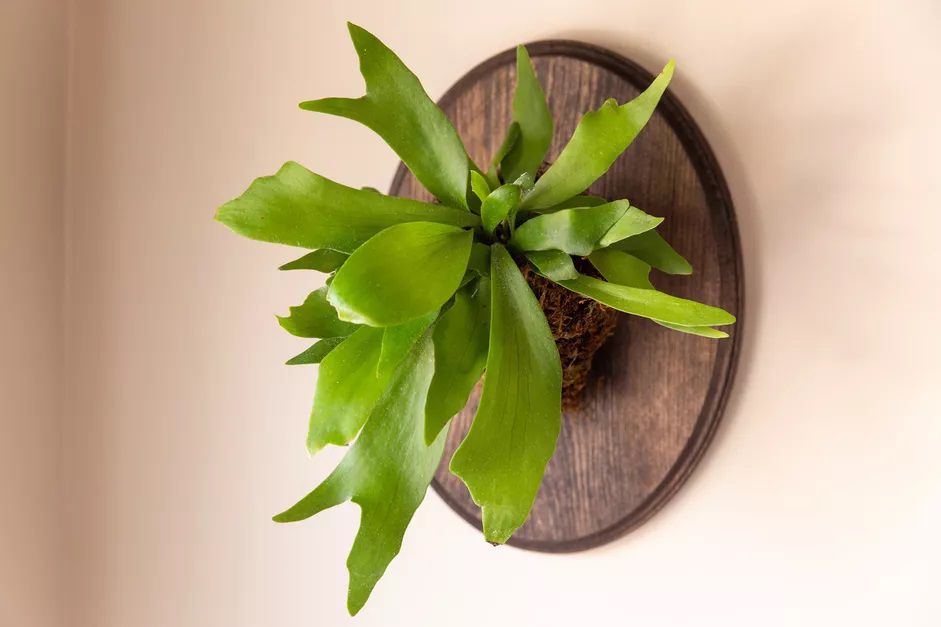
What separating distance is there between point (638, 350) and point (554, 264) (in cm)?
22

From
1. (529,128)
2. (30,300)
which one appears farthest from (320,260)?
(30,300)

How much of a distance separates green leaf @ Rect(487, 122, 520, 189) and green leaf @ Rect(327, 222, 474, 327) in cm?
18

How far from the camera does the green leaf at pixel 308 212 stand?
678mm

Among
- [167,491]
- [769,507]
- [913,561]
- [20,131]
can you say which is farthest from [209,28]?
[913,561]

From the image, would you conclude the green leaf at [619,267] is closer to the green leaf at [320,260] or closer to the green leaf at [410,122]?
the green leaf at [410,122]

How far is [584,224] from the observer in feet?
2.17

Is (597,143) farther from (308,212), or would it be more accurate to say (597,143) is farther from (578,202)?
(308,212)

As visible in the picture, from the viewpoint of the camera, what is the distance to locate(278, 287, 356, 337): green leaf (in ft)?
2.42

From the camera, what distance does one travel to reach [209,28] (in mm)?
1300

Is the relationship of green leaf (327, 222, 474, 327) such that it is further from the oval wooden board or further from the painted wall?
the painted wall

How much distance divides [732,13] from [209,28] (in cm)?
87

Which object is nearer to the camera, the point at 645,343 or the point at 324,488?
the point at 324,488

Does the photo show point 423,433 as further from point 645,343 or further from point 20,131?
point 20,131

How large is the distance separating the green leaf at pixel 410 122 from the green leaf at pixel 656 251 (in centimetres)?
17
